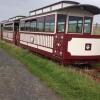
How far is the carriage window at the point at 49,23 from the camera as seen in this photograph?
1608 centimetres

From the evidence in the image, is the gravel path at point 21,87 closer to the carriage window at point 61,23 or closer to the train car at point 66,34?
the train car at point 66,34

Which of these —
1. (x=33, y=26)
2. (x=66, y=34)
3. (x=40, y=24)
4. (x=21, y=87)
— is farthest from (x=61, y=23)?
(x=21, y=87)

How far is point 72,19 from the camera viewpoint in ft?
52.9

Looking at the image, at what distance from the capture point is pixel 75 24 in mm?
16453

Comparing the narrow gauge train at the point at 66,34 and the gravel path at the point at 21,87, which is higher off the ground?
the narrow gauge train at the point at 66,34

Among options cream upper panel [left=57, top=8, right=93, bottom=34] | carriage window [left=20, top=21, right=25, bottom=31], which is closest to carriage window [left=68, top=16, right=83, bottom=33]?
cream upper panel [left=57, top=8, right=93, bottom=34]

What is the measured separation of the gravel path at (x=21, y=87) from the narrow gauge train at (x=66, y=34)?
2403 mm

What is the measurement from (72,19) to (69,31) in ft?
2.16

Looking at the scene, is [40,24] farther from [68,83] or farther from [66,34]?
[68,83]

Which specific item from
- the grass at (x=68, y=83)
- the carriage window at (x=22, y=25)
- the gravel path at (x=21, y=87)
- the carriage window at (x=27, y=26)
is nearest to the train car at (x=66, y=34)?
the carriage window at (x=27, y=26)

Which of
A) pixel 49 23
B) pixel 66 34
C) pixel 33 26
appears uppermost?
pixel 49 23

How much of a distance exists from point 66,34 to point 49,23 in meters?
3.58

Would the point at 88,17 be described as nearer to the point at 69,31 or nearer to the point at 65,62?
the point at 69,31

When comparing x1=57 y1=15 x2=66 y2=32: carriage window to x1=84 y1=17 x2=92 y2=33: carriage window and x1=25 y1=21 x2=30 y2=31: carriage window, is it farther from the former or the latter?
x1=25 y1=21 x2=30 y2=31: carriage window
